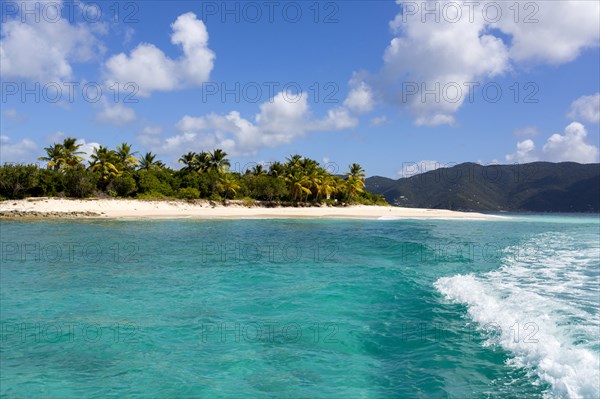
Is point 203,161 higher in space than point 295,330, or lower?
higher

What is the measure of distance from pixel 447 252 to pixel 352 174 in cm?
7731

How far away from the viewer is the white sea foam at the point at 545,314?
728 centimetres

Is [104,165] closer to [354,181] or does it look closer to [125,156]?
[125,156]

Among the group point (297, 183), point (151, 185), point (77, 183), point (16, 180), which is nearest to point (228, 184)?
point (151, 185)

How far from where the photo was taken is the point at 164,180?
7269 cm

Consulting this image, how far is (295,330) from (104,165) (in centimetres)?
6654

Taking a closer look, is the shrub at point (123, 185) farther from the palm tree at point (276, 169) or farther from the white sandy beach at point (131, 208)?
the palm tree at point (276, 169)

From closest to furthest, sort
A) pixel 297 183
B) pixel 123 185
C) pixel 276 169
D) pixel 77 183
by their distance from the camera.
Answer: pixel 77 183 < pixel 123 185 < pixel 297 183 < pixel 276 169

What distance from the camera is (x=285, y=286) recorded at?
1434 centimetres

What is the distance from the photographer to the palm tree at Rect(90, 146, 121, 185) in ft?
219

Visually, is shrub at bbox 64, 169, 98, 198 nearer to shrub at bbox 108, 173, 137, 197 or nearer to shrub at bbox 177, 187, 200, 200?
shrub at bbox 108, 173, 137, 197

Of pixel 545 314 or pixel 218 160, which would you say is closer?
pixel 545 314

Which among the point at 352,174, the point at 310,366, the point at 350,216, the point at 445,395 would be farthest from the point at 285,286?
the point at 352,174

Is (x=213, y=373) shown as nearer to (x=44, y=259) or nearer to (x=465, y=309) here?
(x=465, y=309)
